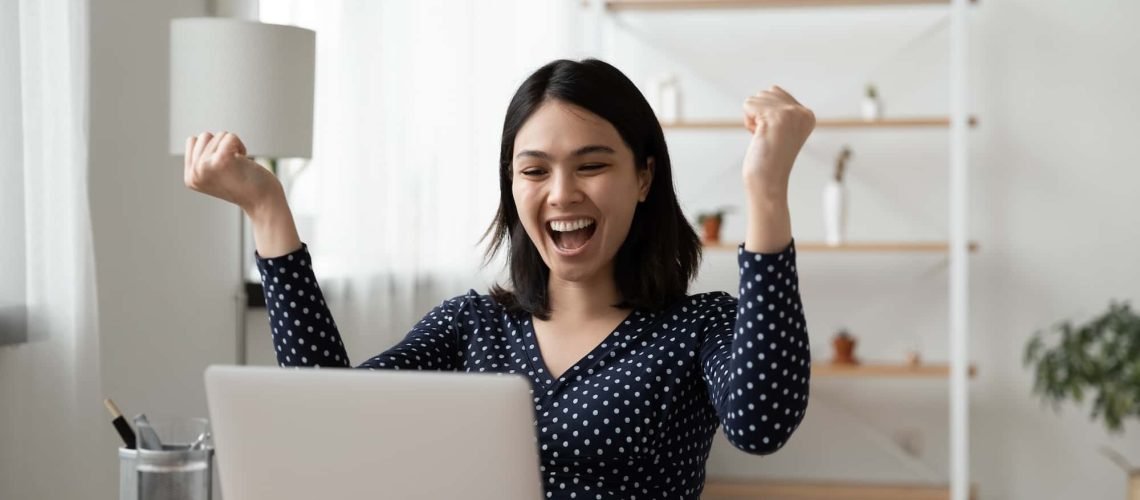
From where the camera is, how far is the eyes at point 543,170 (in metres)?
1.37

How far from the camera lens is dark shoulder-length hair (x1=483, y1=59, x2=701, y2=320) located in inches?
54.6

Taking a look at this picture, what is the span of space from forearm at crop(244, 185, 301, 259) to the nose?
272 millimetres

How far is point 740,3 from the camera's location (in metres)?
3.93

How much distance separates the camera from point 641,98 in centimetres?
141

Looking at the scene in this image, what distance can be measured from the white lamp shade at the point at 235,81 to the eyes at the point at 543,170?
107 cm

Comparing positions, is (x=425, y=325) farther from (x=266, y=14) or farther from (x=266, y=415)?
(x=266, y=14)

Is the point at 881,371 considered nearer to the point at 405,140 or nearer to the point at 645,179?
the point at 405,140

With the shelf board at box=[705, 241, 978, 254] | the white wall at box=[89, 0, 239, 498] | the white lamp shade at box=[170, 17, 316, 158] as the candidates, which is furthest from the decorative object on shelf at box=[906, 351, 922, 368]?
the white lamp shade at box=[170, 17, 316, 158]

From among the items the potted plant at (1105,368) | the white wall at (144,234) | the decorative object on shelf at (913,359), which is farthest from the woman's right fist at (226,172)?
the decorative object on shelf at (913,359)

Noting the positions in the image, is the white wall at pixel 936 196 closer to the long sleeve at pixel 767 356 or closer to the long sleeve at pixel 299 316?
the long sleeve at pixel 299 316

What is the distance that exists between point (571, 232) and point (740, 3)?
2.69 metres

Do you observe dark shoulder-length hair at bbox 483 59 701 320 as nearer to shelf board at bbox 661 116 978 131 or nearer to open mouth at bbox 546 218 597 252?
open mouth at bbox 546 218 597 252

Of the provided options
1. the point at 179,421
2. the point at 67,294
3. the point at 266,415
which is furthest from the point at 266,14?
the point at 266,415

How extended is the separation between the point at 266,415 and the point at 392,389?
0.10 meters
